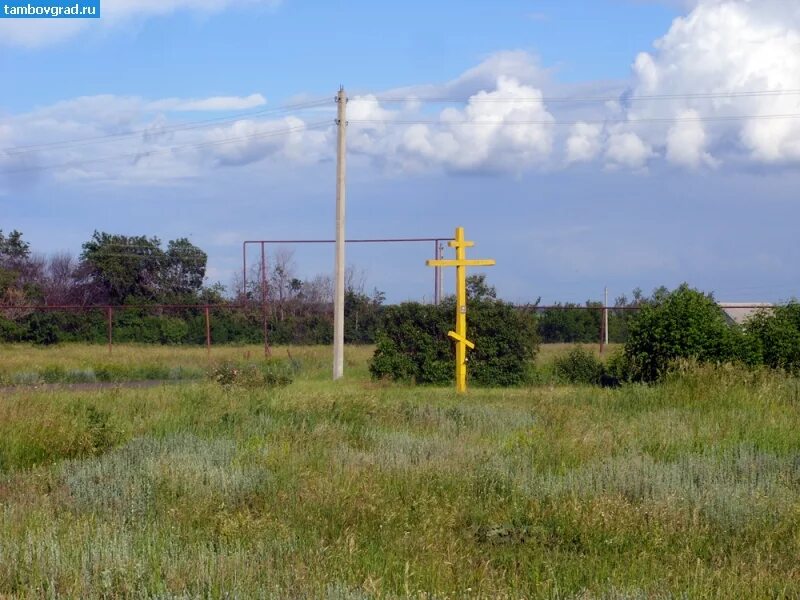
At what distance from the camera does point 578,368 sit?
71.8 ft

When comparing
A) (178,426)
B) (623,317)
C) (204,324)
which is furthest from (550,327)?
(178,426)

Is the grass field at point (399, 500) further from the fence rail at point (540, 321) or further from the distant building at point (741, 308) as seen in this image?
the fence rail at point (540, 321)

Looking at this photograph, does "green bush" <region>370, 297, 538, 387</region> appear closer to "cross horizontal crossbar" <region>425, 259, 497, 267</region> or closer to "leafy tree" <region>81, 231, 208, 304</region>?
"cross horizontal crossbar" <region>425, 259, 497, 267</region>

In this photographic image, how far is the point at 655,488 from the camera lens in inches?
318

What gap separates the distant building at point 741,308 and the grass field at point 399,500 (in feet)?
20.4

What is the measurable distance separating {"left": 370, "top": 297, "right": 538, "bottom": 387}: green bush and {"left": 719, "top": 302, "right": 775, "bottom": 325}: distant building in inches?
178

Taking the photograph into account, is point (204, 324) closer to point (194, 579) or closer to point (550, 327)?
point (550, 327)

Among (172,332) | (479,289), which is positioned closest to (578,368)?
(479,289)

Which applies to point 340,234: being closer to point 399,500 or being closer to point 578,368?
point 578,368

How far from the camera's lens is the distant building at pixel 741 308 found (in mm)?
20002

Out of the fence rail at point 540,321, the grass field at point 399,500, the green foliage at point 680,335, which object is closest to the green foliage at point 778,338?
the green foliage at point 680,335

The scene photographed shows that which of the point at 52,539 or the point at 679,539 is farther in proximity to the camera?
the point at 679,539

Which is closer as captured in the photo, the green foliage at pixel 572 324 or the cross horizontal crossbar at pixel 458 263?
the cross horizontal crossbar at pixel 458 263

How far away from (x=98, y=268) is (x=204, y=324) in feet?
43.6
